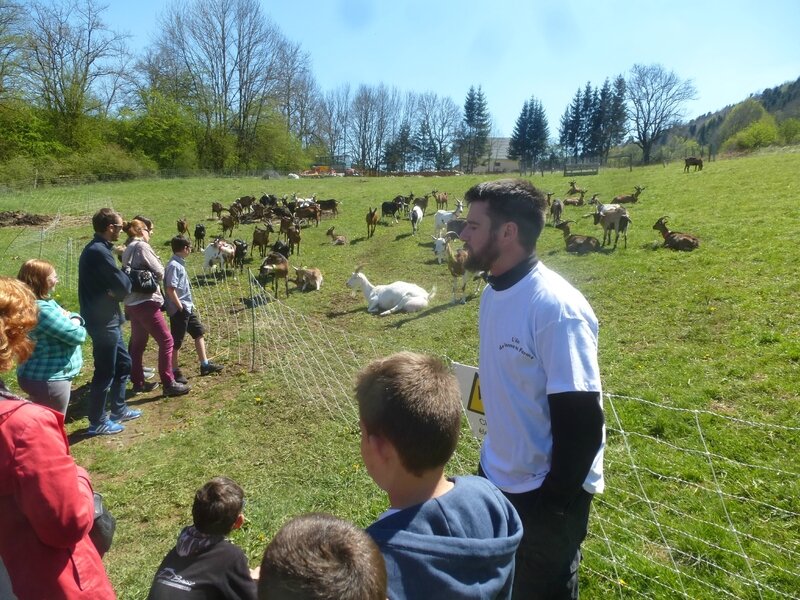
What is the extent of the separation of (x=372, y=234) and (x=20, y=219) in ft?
53.6

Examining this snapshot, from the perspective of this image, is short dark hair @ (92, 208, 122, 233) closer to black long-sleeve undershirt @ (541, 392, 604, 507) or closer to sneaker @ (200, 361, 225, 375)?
sneaker @ (200, 361, 225, 375)

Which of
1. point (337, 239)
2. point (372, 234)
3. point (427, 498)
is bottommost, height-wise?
point (337, 239)

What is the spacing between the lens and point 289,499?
4504mm

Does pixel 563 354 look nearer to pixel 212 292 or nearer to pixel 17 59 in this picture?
pixel 212 292

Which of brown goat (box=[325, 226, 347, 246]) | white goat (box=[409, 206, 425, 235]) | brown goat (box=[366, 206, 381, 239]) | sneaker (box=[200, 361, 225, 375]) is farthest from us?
white goat (box=[409, 206, 425, 235])

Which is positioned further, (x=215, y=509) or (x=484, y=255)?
(x=215, y=509)

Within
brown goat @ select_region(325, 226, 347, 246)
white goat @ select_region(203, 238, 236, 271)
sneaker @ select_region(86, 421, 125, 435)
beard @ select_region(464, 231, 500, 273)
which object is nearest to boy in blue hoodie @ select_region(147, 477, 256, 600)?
beard @ select_region(464, 231, 500, 273)

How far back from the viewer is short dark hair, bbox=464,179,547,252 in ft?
6.84

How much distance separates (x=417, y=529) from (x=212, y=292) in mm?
12603

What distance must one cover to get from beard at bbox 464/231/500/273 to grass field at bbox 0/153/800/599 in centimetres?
155

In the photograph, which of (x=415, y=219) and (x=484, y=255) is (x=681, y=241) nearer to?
(x=415, y=219)

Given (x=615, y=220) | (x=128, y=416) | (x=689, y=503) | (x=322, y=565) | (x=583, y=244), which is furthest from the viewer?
(x=615, y=220)

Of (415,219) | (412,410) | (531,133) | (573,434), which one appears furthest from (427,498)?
(531,133)

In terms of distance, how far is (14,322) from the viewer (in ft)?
6.92
